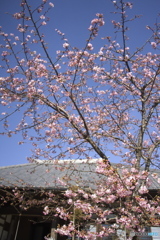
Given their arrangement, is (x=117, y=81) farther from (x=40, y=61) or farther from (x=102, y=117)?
(x=40, y=61)

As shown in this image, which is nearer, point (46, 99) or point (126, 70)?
point (46, 99)

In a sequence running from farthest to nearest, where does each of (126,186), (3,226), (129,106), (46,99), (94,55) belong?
1. (3,226)
2. (129,106)
3. (94,55)
4. (46,99)
5. (126,186)

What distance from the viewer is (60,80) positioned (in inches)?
168

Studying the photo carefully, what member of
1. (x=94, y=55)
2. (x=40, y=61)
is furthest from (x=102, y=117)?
(x=40, y=61)

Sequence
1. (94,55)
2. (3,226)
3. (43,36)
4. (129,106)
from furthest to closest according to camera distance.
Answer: (3,226) → (129,106) → (94,55) → (43,36)

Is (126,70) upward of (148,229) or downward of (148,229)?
upward

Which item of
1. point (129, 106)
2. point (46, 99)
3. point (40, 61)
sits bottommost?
point (46, 99)

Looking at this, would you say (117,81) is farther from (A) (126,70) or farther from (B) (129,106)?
(B) (129,106)

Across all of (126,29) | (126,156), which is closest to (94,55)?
(126,29)

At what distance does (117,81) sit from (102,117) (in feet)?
3.88

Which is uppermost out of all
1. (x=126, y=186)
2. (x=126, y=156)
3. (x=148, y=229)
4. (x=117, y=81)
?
(x=117, y=81)

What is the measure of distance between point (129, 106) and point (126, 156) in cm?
152

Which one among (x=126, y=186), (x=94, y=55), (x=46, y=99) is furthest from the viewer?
(x=94, y=55)

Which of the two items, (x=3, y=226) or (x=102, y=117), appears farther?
(x=3, y=226)
